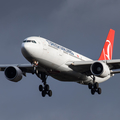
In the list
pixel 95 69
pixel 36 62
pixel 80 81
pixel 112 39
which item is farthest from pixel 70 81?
pixel 112 39

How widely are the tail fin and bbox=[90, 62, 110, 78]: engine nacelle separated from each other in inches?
516

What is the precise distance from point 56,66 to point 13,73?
7.48 m

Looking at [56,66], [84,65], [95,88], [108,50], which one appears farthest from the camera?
[108,50]

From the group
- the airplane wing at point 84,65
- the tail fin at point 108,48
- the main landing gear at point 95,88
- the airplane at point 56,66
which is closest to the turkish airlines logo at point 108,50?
the tail fin at point 108,48

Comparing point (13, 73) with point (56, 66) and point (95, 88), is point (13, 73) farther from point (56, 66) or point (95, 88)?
point (95, 88)

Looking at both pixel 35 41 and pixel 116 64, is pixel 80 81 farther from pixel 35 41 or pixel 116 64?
pixel 35 41

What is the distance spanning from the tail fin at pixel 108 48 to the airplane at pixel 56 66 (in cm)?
720

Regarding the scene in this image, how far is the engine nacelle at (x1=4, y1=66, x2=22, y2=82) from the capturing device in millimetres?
43406

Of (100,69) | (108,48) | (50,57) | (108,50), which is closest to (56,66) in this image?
(50,57)

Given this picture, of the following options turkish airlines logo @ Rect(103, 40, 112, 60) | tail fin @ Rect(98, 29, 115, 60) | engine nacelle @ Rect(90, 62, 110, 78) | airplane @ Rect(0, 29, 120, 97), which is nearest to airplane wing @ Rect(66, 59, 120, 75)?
airplane @ Rect(0, 29, 120, 97)

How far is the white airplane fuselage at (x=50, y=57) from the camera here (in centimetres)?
3694

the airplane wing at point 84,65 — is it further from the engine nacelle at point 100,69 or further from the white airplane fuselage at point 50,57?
the engine nacelle at point 100,69

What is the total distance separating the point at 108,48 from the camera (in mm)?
57094

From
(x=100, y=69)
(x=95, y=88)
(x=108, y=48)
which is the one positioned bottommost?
(x=95, y=88)
